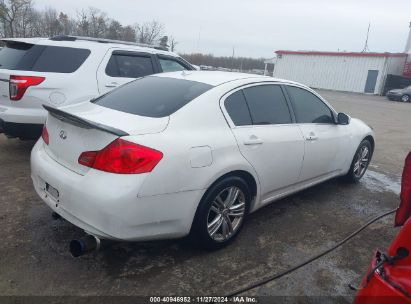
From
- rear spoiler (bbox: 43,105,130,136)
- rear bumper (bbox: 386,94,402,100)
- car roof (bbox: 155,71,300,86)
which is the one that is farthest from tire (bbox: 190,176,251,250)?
rear bumper (bbox: 386,94,402,100)

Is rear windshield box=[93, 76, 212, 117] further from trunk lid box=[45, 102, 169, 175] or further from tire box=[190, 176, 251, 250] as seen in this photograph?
tire box=[190, 176, 251, 250]

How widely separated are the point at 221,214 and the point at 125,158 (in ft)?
3.62

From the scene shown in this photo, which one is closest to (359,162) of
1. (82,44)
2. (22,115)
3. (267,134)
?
(267,134)

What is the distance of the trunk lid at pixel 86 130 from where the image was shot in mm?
2666

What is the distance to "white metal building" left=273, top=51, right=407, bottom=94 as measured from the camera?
107ft

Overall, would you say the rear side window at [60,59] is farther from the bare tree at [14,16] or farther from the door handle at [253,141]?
the bare tree at [14,16]

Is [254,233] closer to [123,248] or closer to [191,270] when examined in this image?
[191,270]

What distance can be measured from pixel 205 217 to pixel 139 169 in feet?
2.50

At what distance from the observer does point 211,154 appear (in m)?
2.96

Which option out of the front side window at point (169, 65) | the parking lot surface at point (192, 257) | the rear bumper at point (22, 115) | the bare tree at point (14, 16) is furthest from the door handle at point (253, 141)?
the bare tree at point (14, 16)

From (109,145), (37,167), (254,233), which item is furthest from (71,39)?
(254,233)

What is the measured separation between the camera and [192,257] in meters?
3.15

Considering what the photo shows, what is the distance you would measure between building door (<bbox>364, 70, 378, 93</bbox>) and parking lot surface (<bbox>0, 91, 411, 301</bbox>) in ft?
105

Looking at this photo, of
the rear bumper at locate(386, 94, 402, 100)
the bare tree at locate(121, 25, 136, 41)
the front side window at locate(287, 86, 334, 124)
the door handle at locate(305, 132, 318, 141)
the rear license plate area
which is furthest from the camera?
the bare tree at locate(121, 25, 136, 41)
